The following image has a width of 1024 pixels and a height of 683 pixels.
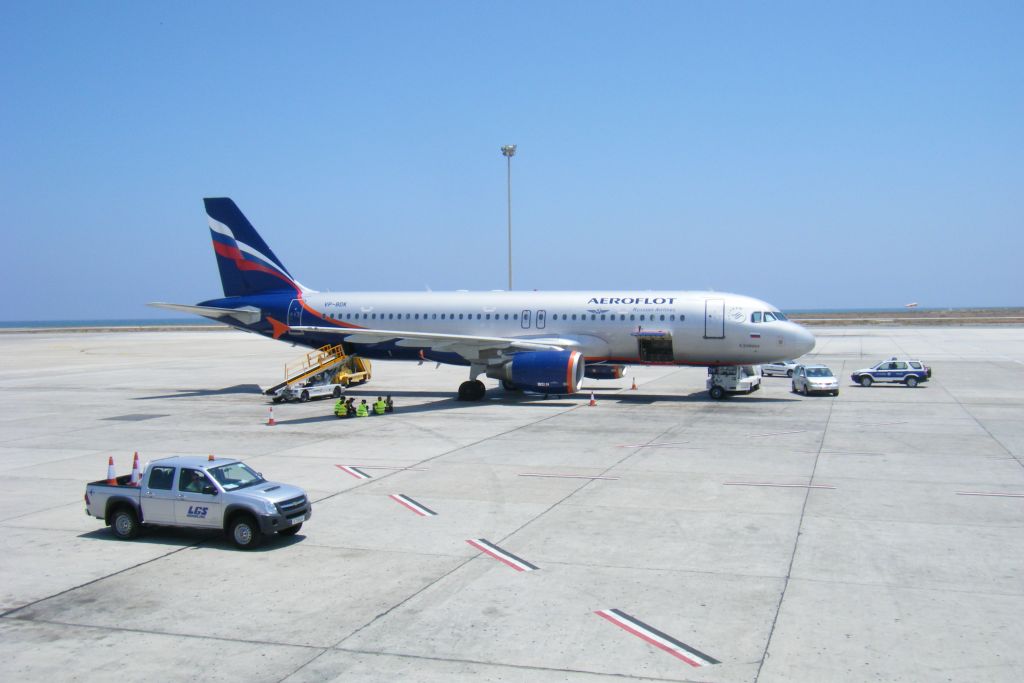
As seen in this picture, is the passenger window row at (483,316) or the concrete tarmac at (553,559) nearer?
the concrete tarmac at (553,559)

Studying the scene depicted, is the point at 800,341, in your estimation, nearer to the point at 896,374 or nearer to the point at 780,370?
the point at 896,374

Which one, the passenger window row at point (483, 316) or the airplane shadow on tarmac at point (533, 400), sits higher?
the passenger window row at point (483, 316)

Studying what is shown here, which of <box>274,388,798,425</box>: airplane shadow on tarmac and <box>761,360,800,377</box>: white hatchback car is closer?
<box>274,388,798,425</box>: airplane shadow on tarmac

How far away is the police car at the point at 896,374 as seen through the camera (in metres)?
40.8

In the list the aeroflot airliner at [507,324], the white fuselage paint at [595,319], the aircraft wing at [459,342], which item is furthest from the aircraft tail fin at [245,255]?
the aircraft wing at [459,342]

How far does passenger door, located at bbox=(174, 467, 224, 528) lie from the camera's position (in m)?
14.5

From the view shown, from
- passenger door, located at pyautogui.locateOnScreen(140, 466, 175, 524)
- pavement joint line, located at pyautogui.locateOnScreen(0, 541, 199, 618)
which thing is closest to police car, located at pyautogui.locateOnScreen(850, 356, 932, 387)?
pavement joint line, located at pyautogui.locateOnScreen(0, 541, 199, 618)

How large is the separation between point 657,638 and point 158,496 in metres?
9.25

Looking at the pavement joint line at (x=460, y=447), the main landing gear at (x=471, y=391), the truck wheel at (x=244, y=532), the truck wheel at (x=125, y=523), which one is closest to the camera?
the truck wheel at (x=244, y=532)

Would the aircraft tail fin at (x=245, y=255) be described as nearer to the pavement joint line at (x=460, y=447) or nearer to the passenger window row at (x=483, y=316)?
the passenger window row at (x=483, y=316)

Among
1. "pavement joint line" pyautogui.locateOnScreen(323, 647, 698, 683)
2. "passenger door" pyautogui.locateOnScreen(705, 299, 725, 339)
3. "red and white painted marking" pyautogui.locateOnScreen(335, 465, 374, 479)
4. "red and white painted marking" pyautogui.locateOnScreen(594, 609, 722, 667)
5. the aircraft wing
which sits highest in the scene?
"passenger door" pyautogui.locateOnScreen(705, 299, 725, 339)

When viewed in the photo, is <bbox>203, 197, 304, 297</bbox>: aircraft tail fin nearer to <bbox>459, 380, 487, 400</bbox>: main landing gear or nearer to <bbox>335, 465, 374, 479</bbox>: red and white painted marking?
<bbox>459, 380, 487, 400</bbox>: main landing gear

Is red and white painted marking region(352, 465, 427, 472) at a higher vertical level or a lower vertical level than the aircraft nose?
lower

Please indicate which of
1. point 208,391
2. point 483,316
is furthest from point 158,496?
point 208,391
